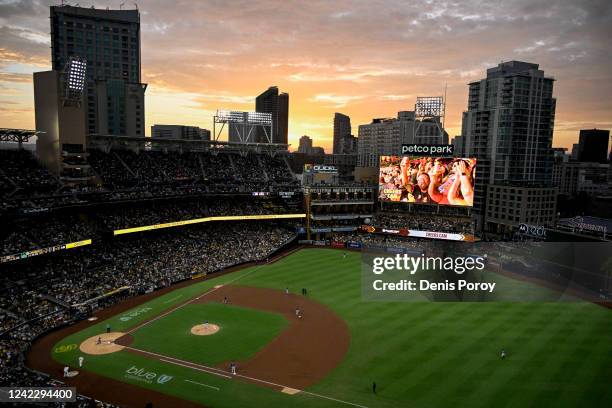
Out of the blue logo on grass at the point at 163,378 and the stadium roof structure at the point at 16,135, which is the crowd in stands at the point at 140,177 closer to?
the stadium roof structure at the point at 16,135

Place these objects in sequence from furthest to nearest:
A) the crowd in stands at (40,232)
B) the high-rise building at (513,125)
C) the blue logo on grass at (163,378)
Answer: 1. the high-rise building at (513,125)
2. the crowd in stands at (40,232)
3. the blue logo on grass at (163,378)

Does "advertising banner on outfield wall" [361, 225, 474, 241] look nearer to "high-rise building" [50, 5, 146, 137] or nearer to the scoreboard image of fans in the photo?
the scoreboard image of fans

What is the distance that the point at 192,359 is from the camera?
32.5m

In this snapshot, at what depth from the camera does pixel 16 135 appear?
53844mm

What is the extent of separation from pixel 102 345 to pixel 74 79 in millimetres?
35782

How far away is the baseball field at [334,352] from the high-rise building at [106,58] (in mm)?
87179

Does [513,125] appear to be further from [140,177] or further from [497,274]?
[140,177]

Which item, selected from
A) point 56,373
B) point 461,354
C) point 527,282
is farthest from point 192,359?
point 527,282

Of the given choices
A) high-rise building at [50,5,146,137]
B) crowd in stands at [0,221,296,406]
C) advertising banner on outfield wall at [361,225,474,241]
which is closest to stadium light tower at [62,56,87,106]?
crowd in stands at [0,221,296,406]

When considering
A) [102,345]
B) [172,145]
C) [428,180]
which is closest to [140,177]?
[172,145]

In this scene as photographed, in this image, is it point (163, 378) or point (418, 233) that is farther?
point (418, 233)

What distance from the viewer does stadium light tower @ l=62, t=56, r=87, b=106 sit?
174 feet

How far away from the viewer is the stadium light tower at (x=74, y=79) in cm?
5306

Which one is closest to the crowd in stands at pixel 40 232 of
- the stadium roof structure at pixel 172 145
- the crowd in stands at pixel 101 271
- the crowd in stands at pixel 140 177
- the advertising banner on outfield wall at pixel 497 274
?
the crowd in stands at pixel 140 177
